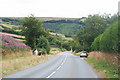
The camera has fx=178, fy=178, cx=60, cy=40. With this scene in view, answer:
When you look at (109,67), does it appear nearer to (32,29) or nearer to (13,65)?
(13,65)

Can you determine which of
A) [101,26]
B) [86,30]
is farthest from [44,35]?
[101,26]

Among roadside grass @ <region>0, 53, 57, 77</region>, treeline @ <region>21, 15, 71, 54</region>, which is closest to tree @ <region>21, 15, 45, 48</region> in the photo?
treeline @ <region>21, 15, 71, 54</region>

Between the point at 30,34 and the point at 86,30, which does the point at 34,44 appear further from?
the point at 86,30

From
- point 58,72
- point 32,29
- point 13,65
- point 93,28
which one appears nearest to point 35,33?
point 32,29

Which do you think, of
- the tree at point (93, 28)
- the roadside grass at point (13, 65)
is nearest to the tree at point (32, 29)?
the tree at point (93, 28)

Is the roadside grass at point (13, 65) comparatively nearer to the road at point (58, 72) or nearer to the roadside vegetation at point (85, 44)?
the roadside vegetation at point (85, 44)

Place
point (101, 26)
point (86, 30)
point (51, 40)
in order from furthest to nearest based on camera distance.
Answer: point (51, 40)
point (86, 30)
point (101, 26)

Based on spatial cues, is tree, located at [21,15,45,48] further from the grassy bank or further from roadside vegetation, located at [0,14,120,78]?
the grassy bank

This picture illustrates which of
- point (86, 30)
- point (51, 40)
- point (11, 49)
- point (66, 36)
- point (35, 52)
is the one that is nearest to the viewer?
point (11, 49)

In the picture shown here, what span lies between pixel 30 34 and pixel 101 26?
2376cm

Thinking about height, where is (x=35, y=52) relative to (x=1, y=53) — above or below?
below

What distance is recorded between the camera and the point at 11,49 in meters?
27.2

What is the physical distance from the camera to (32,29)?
52.4 m

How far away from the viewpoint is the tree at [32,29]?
5225 cm
